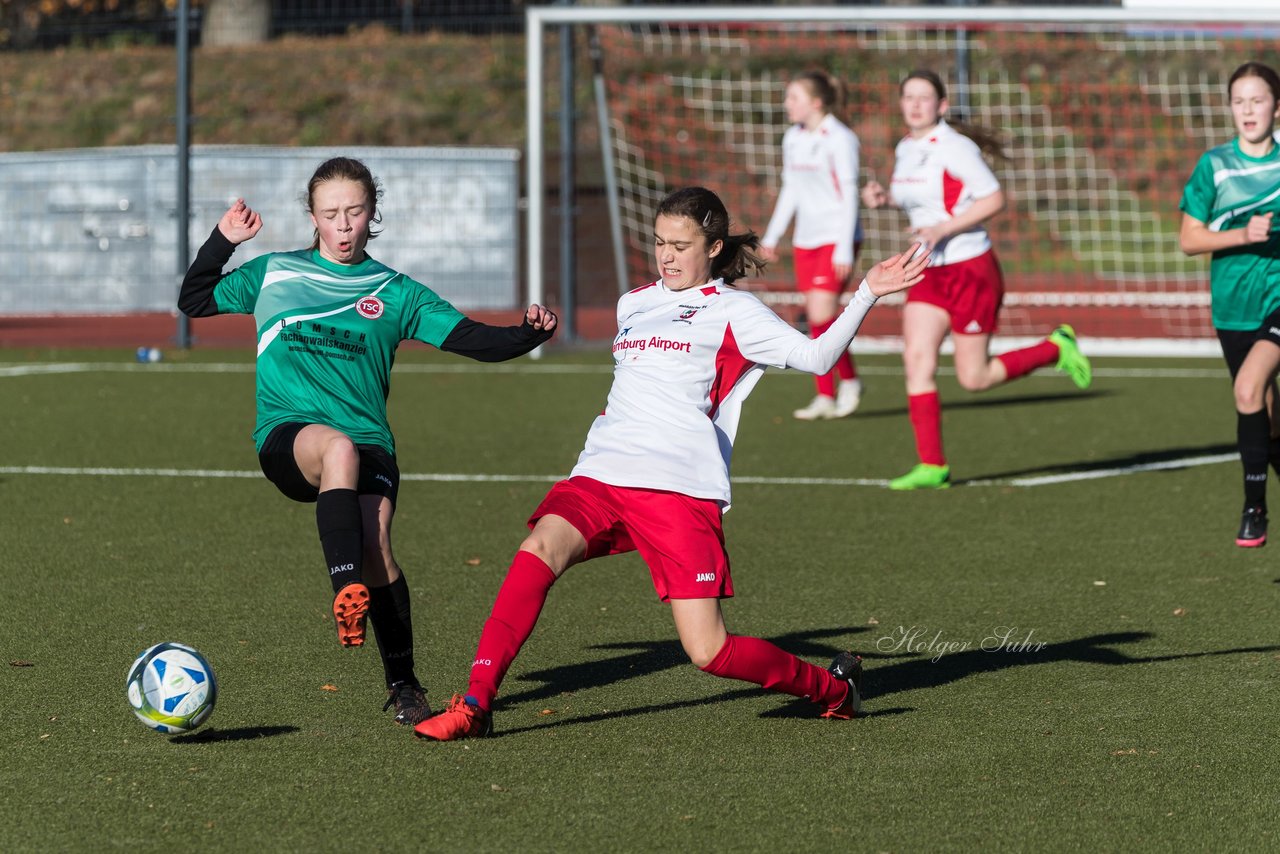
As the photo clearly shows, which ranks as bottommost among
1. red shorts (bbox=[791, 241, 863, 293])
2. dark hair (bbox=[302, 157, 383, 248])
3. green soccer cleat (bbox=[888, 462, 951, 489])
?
green soccer cleat (bbox=[888, 462, 951, 489])

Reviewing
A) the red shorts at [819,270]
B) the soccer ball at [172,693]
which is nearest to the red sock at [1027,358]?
the red shorts at [819,270]

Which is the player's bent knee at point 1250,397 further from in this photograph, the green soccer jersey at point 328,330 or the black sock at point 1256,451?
the green soccer jersey at point 328,330

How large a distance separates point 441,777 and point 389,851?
52 centimetres

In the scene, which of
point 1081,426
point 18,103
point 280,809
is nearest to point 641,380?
point 280,809

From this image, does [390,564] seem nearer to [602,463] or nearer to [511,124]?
[602,463]

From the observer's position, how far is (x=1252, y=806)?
3.98 m

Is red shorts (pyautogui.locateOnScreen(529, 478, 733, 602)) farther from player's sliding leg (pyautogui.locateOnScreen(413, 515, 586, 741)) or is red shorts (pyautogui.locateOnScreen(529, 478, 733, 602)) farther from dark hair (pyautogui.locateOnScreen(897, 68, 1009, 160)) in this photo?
dark hair (pyautogui.locateOnScreen(897, 68, 1009, 160))

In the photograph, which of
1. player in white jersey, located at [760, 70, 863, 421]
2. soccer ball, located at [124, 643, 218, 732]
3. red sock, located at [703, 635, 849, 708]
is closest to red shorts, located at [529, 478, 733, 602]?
red sock, located at [703, 635, 849, 708]

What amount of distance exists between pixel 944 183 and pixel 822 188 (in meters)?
Answer: 2.32

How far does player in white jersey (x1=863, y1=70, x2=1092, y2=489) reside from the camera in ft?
29.1

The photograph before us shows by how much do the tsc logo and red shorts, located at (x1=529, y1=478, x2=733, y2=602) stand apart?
2.29 ft

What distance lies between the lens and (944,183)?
9.09 m

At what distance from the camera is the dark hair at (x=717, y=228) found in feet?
15.4

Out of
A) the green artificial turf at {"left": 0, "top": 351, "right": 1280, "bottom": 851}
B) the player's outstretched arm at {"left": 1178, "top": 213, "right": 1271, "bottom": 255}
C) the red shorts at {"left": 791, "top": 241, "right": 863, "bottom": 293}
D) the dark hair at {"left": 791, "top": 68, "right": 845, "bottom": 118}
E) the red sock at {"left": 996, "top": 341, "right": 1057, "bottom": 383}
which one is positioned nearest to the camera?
the green artificial turf at {"left": 0, "top": 351, "right": 1280, "bottom": 851}
